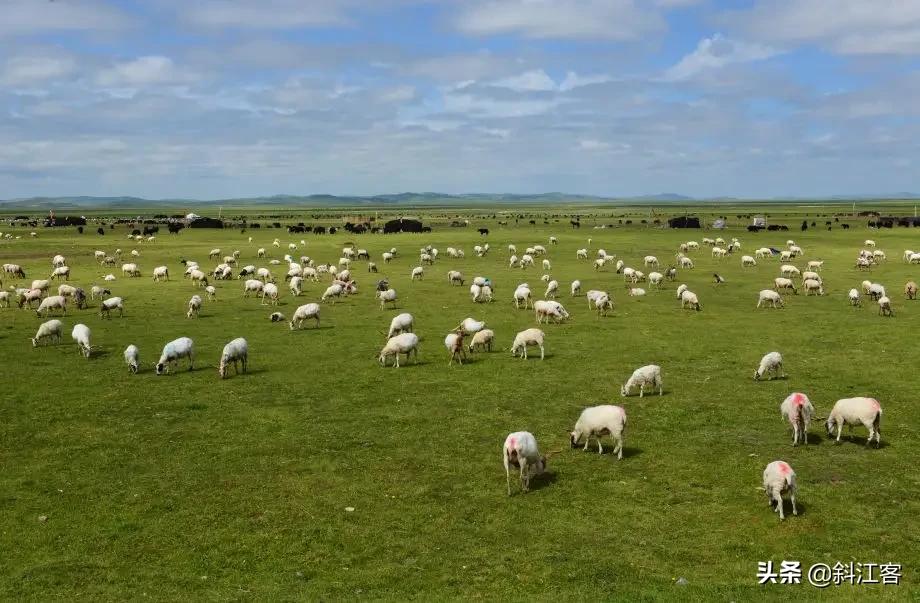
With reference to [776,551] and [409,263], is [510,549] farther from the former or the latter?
[409,263]

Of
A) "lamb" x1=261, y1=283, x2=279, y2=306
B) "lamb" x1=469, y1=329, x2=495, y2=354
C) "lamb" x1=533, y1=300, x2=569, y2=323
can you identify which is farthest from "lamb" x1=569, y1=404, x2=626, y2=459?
"lamb" x1=261, y1=283, x2=279, y2=306

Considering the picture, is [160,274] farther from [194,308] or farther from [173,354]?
[173,354]

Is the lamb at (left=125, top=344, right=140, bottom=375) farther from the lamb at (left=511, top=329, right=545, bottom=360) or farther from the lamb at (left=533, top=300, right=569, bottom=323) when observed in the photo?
A: the lamb at (left=533, top=300, right=569, bottom=323)

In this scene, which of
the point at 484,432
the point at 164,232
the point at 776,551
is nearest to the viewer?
the point at 776,551

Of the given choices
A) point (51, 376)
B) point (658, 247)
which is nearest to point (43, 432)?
point (51, 376)

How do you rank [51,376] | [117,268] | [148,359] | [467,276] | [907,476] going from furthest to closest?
[117,268]
[467,276]
[148,359]
[51,376]
[907,476]

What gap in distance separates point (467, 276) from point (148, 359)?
1122 inches

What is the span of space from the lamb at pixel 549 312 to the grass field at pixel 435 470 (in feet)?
2.58

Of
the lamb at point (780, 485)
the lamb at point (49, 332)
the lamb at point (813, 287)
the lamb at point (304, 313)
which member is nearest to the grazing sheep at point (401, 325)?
the lamb at point (304, 313)

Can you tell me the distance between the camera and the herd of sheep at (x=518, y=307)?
16.0 metres

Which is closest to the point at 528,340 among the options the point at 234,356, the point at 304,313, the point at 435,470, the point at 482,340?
the point at 482,340

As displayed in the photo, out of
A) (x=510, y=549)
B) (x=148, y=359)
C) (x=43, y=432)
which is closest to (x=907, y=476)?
(x=510, y=549)

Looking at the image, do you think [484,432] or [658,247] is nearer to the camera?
[484,432]

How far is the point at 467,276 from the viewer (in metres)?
51.7
